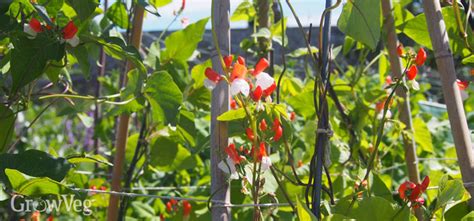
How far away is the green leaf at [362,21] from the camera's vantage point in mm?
937

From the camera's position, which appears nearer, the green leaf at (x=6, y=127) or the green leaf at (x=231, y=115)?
the green leaf at (x=231, y=115)

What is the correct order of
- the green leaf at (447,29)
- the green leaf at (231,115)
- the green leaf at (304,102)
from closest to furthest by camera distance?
the green leaf at (231,115), the green leaf at (447,29), the green leaf at (304,102)

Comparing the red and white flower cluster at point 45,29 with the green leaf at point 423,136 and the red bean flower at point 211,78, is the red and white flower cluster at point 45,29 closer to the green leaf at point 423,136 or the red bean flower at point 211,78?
the red bean flower at point 211,78

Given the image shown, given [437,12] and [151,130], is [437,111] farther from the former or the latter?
[437,12]

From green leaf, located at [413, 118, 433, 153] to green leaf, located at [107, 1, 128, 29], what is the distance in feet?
2.44

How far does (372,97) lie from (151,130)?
1.68 ft

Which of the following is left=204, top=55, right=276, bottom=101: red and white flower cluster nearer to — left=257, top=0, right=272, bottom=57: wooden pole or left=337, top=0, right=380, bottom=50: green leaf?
left=337, top=0, right=380, bottom=50: green leaf

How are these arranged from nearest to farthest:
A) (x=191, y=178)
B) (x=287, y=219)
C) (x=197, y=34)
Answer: (x=287, y=219)
(x=197, y=34)
(x=191, y=178)

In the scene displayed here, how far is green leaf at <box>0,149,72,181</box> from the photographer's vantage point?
2.96 ft

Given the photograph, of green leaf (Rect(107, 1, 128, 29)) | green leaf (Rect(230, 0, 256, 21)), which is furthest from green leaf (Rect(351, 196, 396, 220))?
green leaf (Rect(230, 0, 256, 21))

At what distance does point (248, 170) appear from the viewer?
98 centimetres

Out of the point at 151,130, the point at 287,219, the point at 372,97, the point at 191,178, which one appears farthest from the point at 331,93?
the point at 191,178

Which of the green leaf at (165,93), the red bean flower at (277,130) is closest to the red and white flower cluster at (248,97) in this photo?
the red bean flower at (277,130)

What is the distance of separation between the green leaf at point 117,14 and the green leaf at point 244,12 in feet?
1.19
